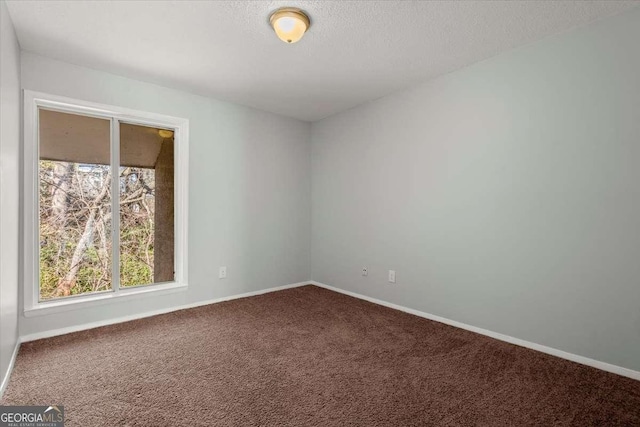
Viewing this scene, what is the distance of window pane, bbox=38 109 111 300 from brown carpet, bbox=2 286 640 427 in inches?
22.2

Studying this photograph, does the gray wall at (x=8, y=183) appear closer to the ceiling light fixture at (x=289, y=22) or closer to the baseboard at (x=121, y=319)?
the baseboard at (x=121, y=319)

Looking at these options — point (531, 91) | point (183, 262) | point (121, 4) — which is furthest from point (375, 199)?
point (121, 4)

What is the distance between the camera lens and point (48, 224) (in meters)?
2.78

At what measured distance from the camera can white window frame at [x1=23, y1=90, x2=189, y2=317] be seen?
2.58 meters

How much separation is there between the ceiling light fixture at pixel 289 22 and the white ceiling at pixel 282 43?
0.05 meters

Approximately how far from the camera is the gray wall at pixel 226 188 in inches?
112

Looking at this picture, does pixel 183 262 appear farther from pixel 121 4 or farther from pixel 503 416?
pixel 503 416

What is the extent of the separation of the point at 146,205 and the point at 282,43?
216cm

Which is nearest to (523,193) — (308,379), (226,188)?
(308,379)

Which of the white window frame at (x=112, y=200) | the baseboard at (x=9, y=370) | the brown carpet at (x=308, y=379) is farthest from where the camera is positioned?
the white window frame at (x=112, y=200)

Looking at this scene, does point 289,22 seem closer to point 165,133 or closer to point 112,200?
point 165,133

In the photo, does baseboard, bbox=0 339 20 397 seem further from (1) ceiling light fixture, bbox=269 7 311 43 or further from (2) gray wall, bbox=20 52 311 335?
(1) ceiling light fixture, bbox=269 7 311 43

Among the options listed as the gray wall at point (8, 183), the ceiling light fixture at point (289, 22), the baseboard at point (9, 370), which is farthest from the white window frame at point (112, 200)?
the ceiling light fixture at point (289, 22)

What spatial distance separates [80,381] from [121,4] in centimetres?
238
